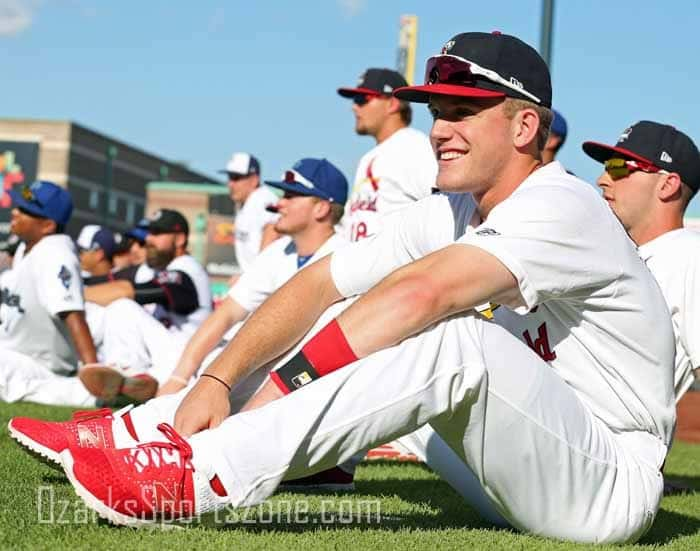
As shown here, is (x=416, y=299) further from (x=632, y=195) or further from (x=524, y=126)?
(x=632, y=195)

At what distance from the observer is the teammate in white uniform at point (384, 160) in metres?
7.94

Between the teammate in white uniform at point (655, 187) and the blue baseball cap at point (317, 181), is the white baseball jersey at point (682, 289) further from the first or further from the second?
the blue baseball cap at point (317, 181)

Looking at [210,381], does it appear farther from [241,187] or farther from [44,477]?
[241,187]

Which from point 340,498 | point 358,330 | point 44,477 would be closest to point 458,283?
point 358,330

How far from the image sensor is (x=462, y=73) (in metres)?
3.35

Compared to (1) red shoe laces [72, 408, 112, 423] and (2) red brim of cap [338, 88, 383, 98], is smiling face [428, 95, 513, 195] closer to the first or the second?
(1) red shoe laces [72, 408, 112, 423]

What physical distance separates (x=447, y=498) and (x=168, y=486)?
80.0 inches

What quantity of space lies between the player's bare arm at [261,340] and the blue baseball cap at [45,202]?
6106mm

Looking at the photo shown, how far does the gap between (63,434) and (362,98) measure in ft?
17.7

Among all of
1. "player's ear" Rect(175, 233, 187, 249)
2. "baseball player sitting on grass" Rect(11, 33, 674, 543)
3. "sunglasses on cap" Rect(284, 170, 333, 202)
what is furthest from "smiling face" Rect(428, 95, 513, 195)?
"player's ear" Rect(175, 233, 187, 249)

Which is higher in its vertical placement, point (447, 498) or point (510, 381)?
point (510, 381)

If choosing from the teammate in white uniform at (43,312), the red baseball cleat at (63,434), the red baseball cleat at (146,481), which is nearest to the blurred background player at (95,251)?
the teammate in white uniform at (43,312)

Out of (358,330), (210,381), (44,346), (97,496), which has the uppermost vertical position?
(358,330)

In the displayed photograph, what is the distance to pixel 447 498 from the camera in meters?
4.62
